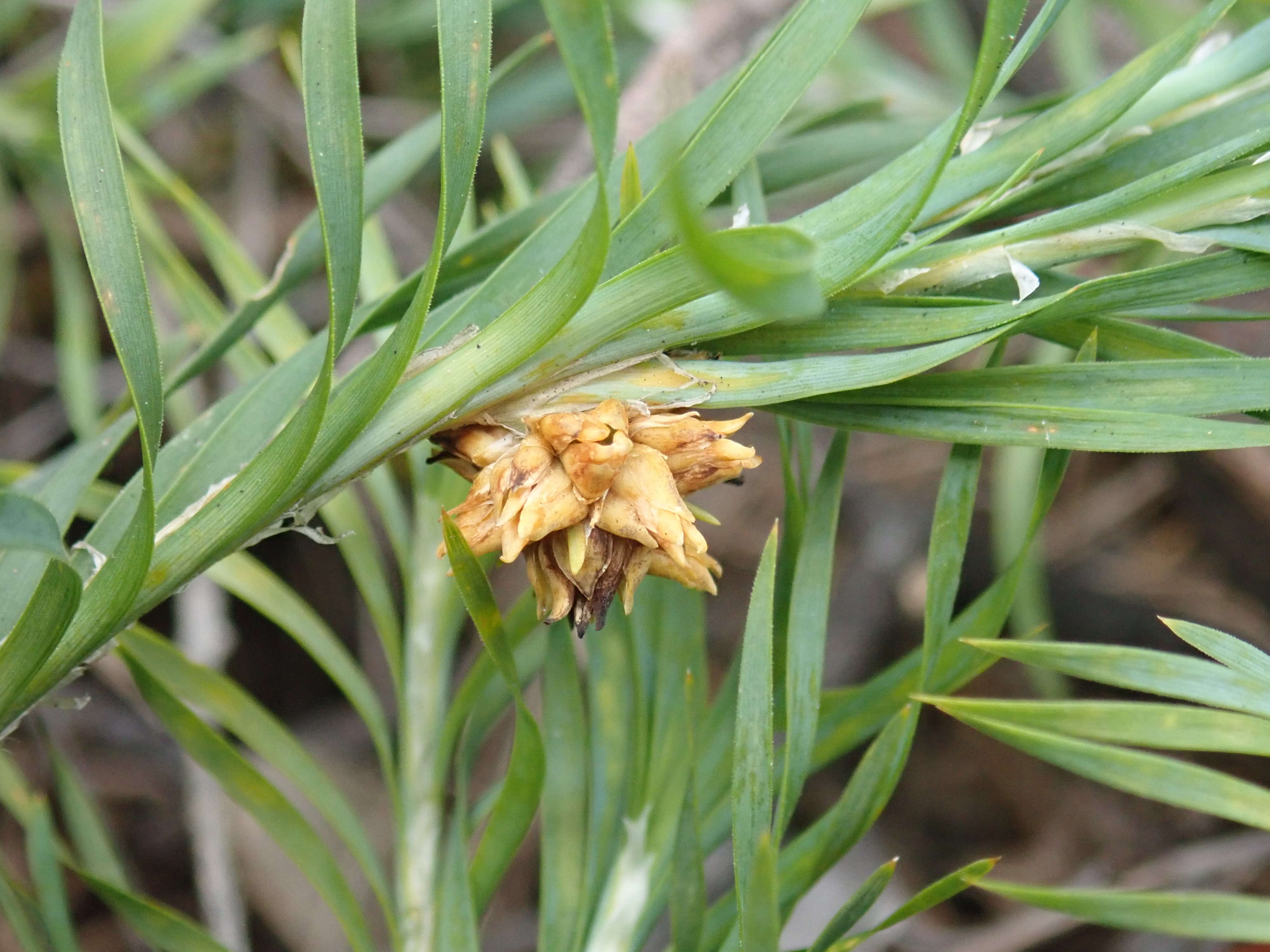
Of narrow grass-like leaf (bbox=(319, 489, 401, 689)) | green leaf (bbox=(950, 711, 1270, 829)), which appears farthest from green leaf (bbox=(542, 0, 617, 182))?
narrow grass-like leaf (bbox=(319, 489, 401, 689))

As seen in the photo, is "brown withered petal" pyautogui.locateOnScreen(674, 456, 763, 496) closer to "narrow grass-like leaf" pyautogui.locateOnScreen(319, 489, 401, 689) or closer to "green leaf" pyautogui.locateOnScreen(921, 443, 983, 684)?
"green leaf" pyautogui.locateOnScreen(921, 443, 983, 684)

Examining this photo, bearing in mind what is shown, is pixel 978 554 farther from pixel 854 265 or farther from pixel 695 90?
pixel 854 265

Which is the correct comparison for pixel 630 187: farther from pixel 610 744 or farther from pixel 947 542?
pixel 610 744

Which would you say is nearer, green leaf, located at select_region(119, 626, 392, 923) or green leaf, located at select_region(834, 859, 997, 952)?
green leaf, located at select_region(834, 859, 997, 952)

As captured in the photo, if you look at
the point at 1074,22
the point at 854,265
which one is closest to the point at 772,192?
the point at 854,265

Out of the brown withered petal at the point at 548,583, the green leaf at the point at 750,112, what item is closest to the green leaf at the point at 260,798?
the brown withered petal at the point at 548,583

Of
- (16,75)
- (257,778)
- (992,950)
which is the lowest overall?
(992,950)
